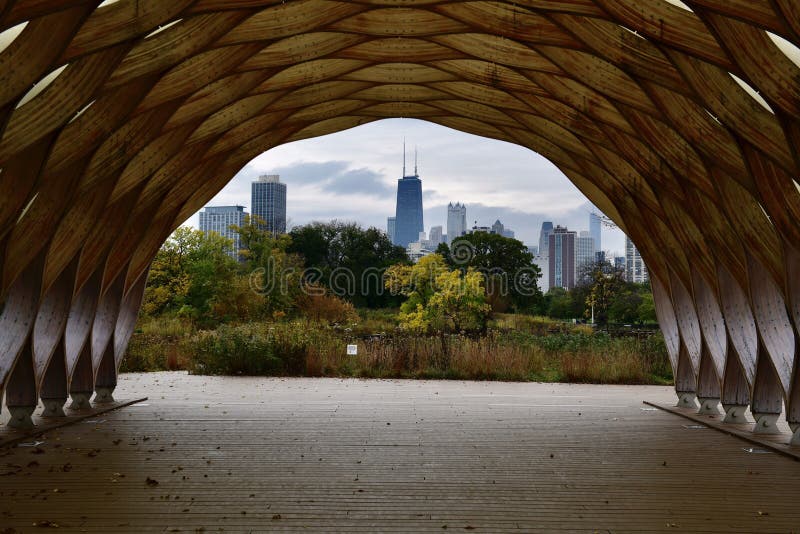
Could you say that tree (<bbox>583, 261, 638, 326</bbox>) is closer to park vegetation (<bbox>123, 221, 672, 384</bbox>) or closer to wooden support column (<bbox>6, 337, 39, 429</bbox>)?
park vegetation (<bbox>123, 221, 672, 384</bbox>)

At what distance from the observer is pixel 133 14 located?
337 inches

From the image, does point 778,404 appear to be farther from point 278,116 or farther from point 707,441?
point 278,116

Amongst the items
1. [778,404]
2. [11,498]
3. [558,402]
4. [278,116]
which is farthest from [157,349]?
[778,404]

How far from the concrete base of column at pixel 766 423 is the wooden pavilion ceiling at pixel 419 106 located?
5.64 feet

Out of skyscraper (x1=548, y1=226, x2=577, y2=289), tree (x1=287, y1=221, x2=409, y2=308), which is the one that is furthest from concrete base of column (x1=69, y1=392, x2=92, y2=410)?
skyscraper (x1=548, y1=226, x2=577, y2=289)

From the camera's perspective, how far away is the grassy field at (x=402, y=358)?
24.0 meters

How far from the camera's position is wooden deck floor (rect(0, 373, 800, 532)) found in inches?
320

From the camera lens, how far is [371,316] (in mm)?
43000

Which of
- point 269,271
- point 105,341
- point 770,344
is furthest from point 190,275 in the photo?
point 770,344

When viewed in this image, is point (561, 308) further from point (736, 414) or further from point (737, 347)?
point (737, 347)

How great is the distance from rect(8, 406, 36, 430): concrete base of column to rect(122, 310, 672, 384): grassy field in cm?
1075

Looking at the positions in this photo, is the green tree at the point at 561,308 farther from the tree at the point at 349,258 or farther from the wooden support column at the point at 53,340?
the wooden support column at the point at 53,340

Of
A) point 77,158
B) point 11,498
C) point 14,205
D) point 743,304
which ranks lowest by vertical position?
point 11,498

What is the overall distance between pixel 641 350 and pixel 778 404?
1227 cm
